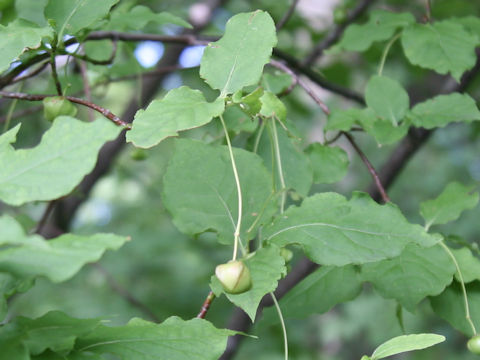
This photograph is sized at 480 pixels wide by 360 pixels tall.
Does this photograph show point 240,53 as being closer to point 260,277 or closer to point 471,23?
point 260,277

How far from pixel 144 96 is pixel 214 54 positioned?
176 cm

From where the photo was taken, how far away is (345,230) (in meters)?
0.82

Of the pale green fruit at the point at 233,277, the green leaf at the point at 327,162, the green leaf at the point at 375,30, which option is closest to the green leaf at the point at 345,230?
the pale green fruit at the point at 233,277

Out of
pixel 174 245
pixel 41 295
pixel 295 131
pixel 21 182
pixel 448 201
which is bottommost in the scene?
pixel 41 295

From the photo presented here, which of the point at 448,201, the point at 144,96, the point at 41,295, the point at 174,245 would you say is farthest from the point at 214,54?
the point at 41,295

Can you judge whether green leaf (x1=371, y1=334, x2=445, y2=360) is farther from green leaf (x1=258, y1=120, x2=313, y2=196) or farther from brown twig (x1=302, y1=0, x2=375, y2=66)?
brown twig (x1=302, y1=0, x2=375, y2=66)

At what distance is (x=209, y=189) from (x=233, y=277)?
0.25 m

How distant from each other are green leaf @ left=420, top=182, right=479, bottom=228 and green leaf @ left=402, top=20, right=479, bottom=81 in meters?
0.25

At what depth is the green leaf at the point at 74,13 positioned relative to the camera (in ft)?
2.90

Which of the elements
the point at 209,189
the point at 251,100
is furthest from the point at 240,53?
the point at 209,189

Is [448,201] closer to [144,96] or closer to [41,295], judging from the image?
[144,96]

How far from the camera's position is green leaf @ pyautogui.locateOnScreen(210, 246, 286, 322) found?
0.75 m

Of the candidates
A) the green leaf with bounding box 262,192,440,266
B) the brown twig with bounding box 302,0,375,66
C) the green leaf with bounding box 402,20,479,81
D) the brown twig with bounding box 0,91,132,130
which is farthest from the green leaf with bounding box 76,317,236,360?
the brown twig with bounding box 302,0,375,66

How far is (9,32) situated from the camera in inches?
33.5
